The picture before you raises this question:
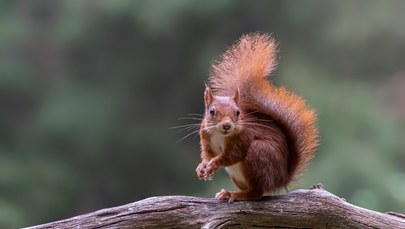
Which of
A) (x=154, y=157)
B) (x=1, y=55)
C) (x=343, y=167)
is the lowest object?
(x=343, y=167)

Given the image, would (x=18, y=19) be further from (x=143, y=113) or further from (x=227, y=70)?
(x=227, y=70)

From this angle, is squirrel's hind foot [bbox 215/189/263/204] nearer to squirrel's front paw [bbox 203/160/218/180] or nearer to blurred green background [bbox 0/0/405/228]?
squirrel's front paw [bbox 203/160/218/180]

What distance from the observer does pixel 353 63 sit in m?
6.20

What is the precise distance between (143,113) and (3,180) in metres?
1.03

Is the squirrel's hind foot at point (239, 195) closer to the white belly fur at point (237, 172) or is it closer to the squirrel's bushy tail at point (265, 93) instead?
the white belly fur at point (237, 172)

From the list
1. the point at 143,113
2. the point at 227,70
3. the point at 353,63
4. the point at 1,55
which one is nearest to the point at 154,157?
the point at 143,113

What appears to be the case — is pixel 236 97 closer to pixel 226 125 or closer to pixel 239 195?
pixel 226 125

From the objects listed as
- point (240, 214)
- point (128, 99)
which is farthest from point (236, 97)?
point (128, 99)

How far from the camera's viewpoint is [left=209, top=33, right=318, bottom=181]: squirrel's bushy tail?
2271mm

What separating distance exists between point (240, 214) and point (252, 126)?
0.23m

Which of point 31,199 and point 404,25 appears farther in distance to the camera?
point 404,25

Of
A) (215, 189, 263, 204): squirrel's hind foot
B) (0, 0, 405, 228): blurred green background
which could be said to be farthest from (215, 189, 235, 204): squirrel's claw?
(0, 0, 405, 228): blurred green background

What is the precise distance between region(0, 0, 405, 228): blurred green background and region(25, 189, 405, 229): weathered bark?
299 cm

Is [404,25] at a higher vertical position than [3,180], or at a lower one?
higher
